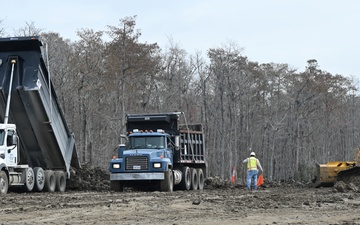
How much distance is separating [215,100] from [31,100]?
1202 inches

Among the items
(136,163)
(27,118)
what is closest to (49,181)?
(27,118)

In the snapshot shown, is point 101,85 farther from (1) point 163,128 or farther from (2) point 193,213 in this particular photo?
(2) point 193,213

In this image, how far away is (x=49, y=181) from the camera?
23.7m

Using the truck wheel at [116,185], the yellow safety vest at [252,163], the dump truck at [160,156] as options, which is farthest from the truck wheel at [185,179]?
the truck wheel at [116,185]

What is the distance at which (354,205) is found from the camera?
49.5ft

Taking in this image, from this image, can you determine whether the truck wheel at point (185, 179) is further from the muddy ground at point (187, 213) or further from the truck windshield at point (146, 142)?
the muddy ground at point (187, 213)

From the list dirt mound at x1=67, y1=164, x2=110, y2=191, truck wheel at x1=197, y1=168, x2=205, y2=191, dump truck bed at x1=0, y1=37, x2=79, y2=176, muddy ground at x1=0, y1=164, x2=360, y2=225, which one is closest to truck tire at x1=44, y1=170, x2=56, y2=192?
dump truck bed at x1=0, y1=37, x2=79, y2=176

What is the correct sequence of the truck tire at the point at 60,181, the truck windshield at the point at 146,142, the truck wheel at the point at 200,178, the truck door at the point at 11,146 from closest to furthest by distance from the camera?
the truck door at the point at 11,146, the truck tire at the point at 60,181, the truck windshield at the point at 146,142, the truck wheel at the point at 200,178

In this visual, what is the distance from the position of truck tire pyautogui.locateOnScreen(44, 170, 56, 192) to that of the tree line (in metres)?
12.7

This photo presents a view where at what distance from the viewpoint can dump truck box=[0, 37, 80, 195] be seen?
2147 cm

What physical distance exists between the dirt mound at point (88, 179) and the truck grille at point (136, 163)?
10.1 feet

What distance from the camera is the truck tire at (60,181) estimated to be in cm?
2441

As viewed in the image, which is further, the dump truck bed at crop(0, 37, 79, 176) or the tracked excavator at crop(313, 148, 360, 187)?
the tracked excavator at crop(313, 148, 360, 187)

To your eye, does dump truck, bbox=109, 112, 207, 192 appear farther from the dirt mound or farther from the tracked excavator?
the tracked excavator
